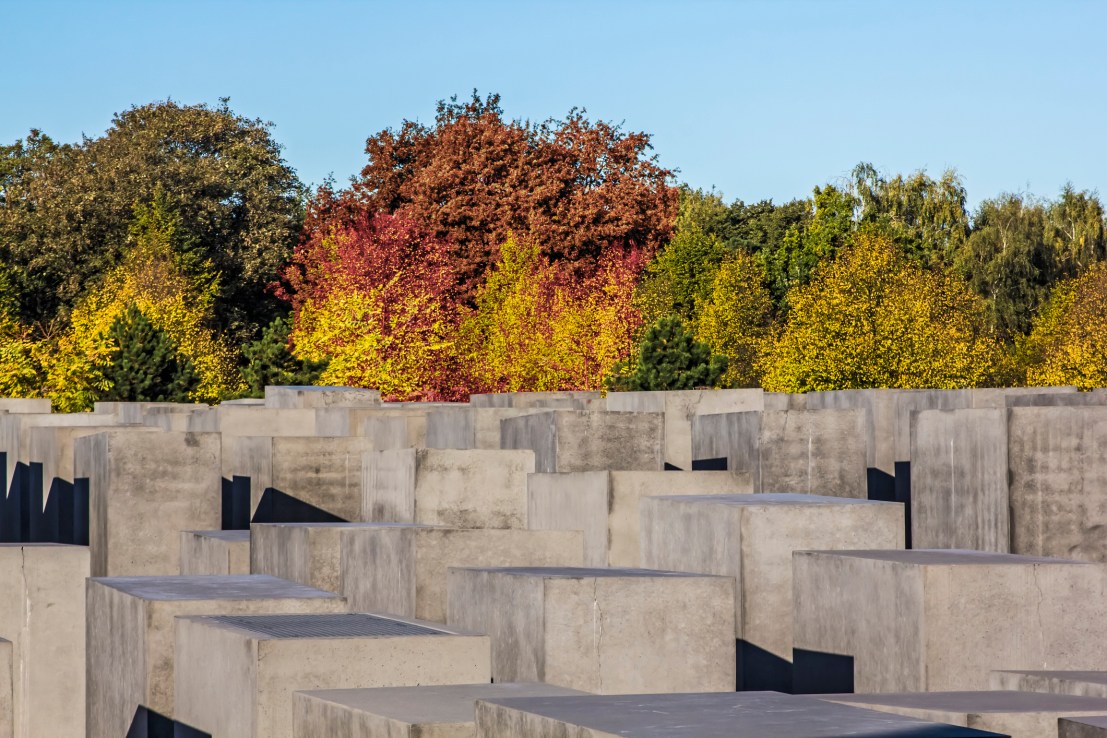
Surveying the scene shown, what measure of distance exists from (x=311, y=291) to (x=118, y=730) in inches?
1730

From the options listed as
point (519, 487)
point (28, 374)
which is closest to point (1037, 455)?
point (519, 487)

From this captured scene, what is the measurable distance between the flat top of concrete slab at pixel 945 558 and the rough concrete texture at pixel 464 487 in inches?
165

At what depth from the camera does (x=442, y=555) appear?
9.35m

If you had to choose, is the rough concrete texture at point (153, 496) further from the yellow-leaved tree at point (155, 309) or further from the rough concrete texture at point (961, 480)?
the yellow-leaved tree at point (155, 309)

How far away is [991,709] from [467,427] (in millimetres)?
11674

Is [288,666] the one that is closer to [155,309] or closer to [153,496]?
[153,496]

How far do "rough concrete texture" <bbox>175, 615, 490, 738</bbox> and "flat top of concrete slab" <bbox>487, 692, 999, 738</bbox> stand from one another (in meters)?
1.36

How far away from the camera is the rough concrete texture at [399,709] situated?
5.22 m

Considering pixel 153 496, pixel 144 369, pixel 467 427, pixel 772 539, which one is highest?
pixel 144 369

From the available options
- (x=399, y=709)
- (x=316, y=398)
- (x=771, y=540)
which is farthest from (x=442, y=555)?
(x=316, y=398)

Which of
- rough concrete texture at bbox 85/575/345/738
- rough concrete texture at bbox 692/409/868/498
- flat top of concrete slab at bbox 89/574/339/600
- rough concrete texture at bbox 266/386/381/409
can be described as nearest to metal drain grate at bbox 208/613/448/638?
rough concrete texture at bbox 85/575/345/738

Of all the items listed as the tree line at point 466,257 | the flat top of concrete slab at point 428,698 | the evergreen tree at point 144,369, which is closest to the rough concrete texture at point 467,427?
the flat top of concrete slab at point 428,698

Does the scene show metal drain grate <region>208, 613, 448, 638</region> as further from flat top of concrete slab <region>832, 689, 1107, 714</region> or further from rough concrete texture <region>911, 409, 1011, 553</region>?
rough concrete texture <region>911, 409, 1011, 553</region>

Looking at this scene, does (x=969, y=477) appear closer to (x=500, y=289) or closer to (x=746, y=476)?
(x=746, y=476)
